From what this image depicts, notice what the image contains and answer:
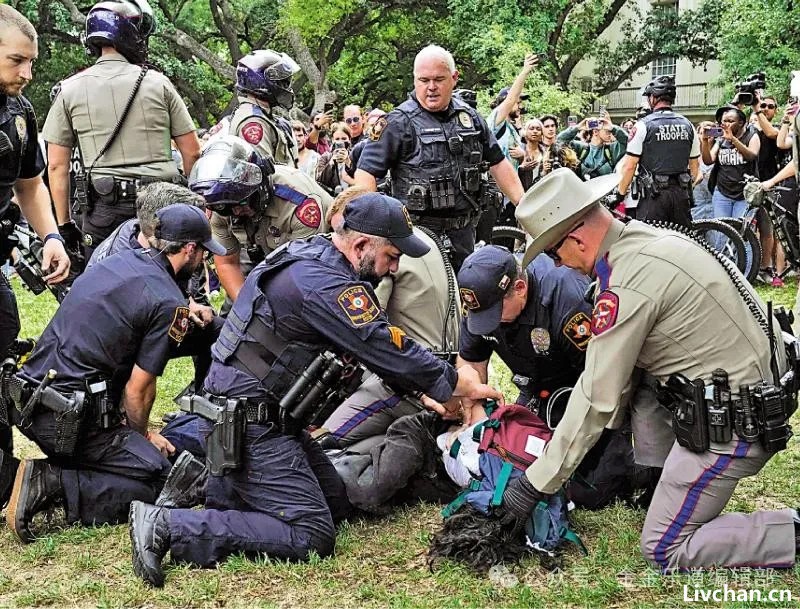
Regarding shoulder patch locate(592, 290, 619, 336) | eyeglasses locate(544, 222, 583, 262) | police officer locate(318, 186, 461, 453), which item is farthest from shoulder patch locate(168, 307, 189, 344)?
shoulder patch locate(592, 290, 619, 336)

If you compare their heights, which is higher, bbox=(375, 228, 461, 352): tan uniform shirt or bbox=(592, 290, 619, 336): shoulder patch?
bbox=(592, 290, 619, 336): shoulder patch

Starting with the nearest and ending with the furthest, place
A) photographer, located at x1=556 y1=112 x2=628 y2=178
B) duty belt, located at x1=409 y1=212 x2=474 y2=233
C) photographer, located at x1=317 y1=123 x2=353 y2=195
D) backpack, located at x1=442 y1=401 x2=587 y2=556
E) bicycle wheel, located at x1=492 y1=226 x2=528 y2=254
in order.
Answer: backpack, located at x1=442 y1=401 x2=587 y2=556
duty belt, located at x1=409 y1=212 x2=474 y2=233
bicycle wheel, located at x1=492 y1=226 x2=528 y2=254
photographer, located at x1=317 y1=123 x2=353 y2=195
photographer, located at x1=556 y1=112 x2=628 y2=178

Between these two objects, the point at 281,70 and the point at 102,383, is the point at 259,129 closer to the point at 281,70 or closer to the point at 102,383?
the point at 281,70

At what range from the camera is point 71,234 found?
542 cm

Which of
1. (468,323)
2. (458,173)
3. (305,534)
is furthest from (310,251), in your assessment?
(458,173)

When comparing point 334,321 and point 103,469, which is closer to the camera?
point 334,321

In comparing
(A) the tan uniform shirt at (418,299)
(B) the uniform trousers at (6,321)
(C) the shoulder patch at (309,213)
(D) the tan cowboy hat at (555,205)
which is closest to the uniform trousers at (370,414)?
(A) the tan uniform shirt at (418,299)

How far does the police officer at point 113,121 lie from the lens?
18.2 feet

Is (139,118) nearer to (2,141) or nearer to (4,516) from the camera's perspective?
(2,141)

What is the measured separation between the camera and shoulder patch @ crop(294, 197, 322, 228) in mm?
5164

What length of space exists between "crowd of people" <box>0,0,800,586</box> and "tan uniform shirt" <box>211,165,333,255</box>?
0.01 meters

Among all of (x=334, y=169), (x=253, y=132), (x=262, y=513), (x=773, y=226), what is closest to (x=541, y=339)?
(x=262, y=513)

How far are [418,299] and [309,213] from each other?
3.07 ft

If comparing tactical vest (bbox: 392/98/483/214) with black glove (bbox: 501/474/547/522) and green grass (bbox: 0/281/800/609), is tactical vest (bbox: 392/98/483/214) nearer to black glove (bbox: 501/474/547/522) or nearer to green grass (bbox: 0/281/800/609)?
green grass (bbox: 0/281/800/609)
